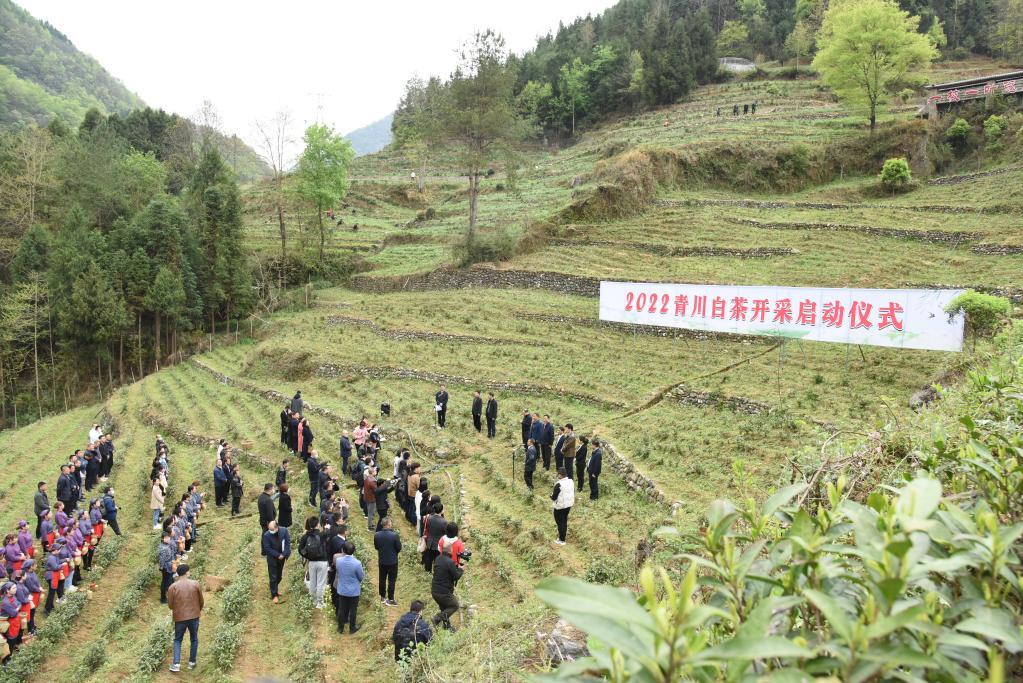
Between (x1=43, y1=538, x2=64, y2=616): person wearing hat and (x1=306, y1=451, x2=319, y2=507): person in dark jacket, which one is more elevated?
(x1=306, y1=451, x2=319, y2=507): person in dark jacket

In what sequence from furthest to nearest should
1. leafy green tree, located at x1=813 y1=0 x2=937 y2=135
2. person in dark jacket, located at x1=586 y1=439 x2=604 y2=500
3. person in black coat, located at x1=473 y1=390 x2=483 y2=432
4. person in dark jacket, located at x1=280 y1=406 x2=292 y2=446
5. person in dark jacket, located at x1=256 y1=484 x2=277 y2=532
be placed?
leafy green tree, located at x1=813 y1=0 x2=937 y2=135, person in dark jacket, located at x1=280 y1=406 x2=292 y2=446, person in black coat, located at x1=473 y1=390 x2=483 y2=432, person in dark jacket, located at x1=586 y1=439 x2=604 y2=500, person in dark jacket, located at x1=256 y1=484 x2=277 y2=532

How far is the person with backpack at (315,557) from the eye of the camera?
333 inches

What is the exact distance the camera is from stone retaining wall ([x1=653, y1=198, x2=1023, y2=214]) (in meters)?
26.2

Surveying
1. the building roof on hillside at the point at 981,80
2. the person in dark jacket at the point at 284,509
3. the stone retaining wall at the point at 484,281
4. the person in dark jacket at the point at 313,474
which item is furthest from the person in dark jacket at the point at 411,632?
the building roof on hillside at the point at 981,80

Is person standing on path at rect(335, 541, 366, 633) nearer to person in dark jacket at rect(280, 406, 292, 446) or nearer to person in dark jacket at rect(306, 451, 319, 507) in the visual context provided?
person in dark jacket at rect(306, 451, 319, 507)

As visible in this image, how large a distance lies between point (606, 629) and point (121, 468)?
19154 mm

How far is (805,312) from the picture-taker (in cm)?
1558

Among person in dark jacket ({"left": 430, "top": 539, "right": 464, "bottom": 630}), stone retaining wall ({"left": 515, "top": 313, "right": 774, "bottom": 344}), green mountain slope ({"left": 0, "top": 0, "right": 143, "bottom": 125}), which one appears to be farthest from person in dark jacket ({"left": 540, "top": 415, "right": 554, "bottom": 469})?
green mountain slope ({"left": 0, "top": 0, "right": 143, "bottom": 125})

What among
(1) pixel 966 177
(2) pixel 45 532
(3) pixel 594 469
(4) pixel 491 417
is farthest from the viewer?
(1) pixel 966 177

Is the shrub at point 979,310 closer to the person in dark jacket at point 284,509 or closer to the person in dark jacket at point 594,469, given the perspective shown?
the person in dark jacket at point 594,469

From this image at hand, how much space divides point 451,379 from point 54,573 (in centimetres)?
1139

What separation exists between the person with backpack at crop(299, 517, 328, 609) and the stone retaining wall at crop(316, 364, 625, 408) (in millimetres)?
9201

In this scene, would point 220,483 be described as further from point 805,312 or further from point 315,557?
point 805,312

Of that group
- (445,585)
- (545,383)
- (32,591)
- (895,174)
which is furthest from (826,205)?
(32,591)
